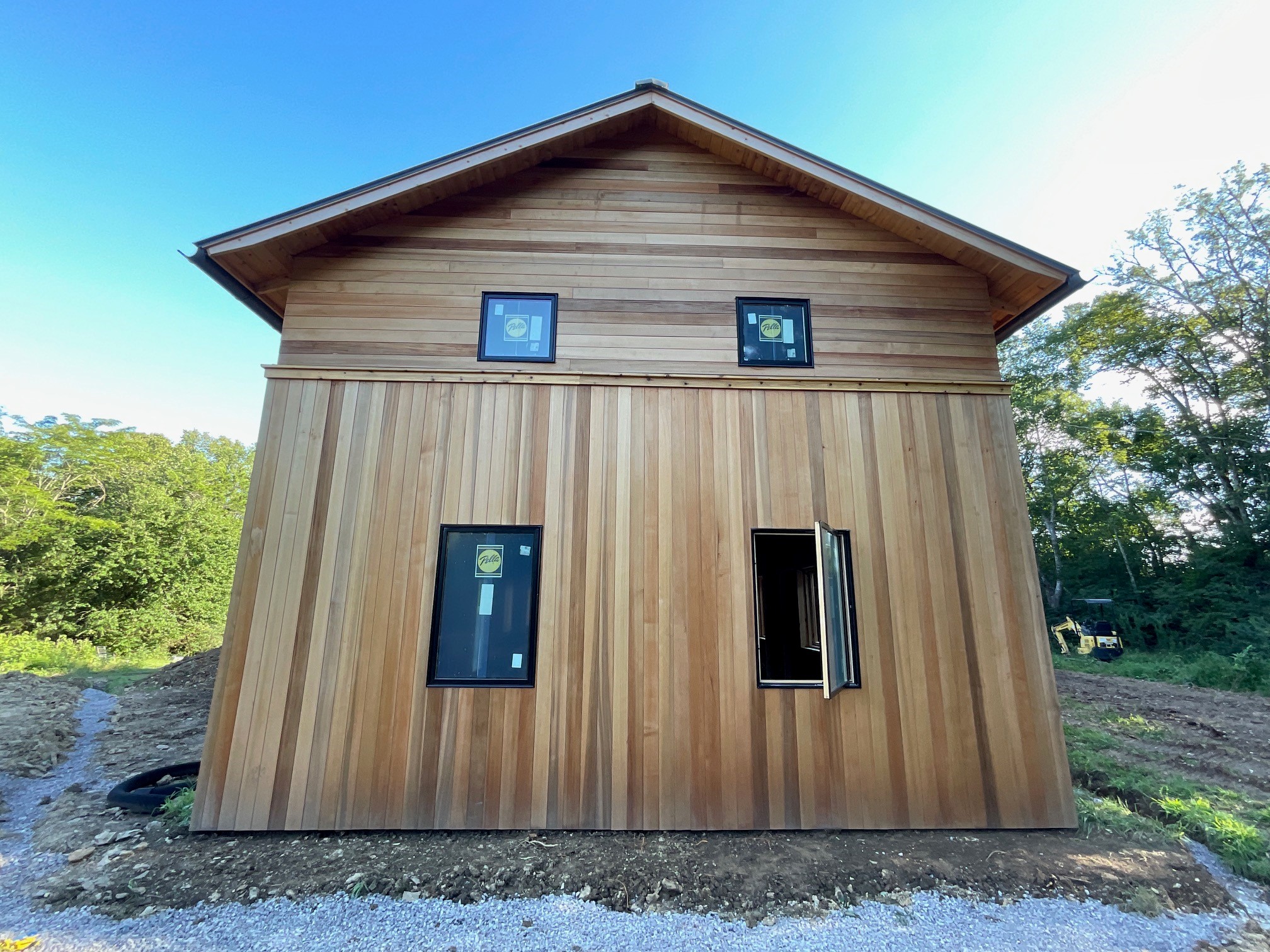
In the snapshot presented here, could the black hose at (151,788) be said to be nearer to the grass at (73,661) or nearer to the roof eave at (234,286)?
the roof eave at (234,286)

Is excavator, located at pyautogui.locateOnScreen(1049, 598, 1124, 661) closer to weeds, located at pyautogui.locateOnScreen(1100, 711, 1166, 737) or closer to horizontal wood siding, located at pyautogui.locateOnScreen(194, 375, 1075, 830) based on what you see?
weeds, located at pyautogui.locateOnScreen(1100, 711, 1166, 737)

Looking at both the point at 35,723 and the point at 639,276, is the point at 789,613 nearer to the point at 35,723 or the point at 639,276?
the point at 639,276

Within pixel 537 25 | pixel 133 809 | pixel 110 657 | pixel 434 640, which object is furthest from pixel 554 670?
pixel 110 657

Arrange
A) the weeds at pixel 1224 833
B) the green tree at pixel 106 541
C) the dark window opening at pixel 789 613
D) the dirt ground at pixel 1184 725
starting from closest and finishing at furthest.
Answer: the weeds at pixel 1224 833 → the dirt ground at pixel 1184 725 → the dark window opening at pixel 789 613 → the green tree at pixel 106 541

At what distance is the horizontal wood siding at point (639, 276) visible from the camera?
4.29m

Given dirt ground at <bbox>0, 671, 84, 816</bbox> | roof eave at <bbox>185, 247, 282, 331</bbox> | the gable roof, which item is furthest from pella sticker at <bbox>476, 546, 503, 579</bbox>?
dirt ground at <bbox>0, 671, 84, 816</bbox>

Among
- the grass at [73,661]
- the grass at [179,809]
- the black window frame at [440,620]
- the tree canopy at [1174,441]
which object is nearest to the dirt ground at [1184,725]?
the tree canopy at [1174,441]

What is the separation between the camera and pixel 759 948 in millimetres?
2531

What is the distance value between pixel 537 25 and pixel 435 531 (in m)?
9.10

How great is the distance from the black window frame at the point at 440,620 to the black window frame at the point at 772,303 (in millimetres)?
2172

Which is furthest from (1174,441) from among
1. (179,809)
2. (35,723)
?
(35,723)

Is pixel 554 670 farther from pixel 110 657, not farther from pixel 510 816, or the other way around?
pixel 110 657

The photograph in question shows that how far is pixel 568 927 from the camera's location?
2.66 m

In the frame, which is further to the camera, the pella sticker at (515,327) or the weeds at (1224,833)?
the pella sticker at (515,327)
